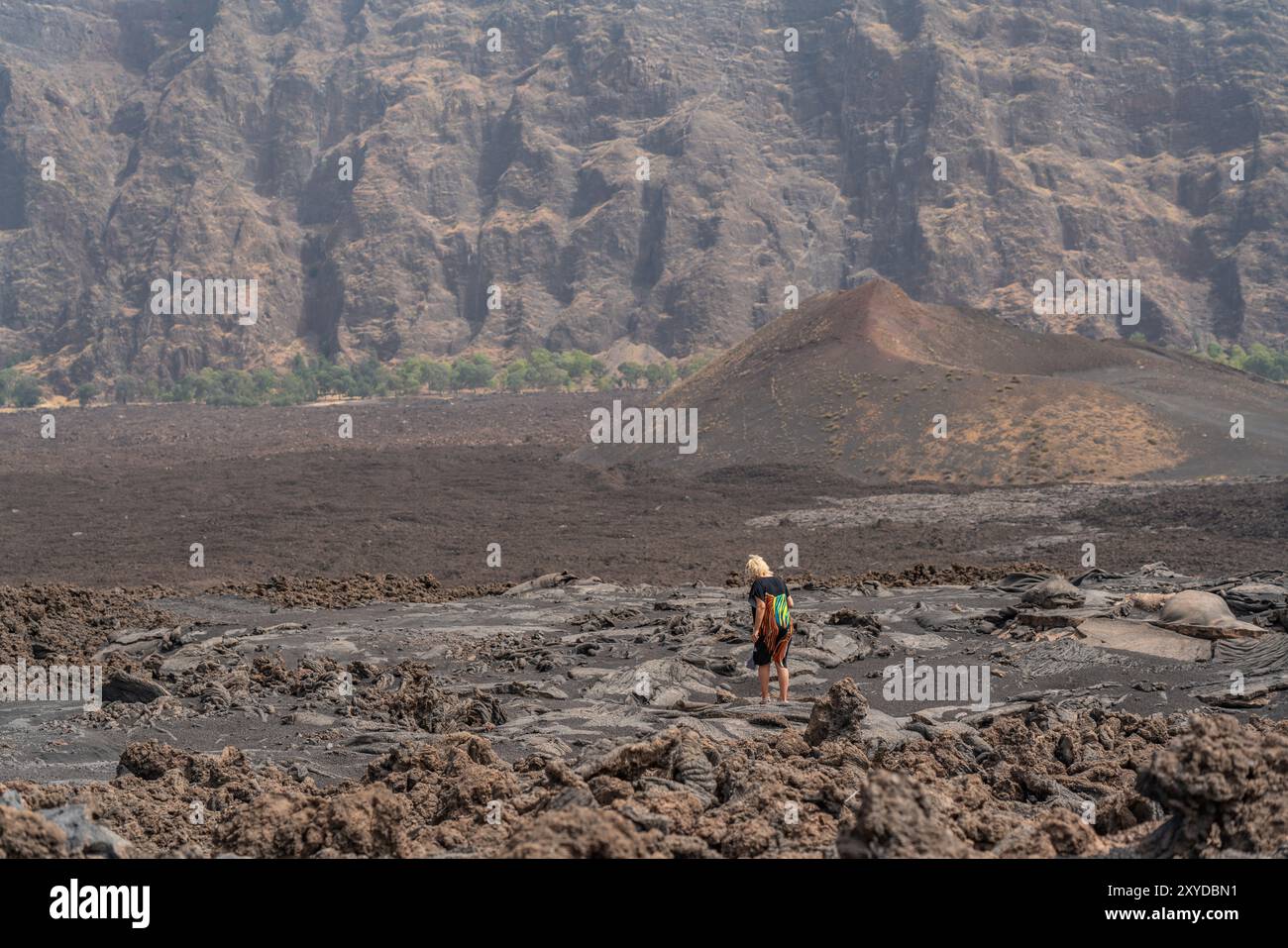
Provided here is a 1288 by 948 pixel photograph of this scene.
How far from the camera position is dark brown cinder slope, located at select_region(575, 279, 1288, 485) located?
109 feet

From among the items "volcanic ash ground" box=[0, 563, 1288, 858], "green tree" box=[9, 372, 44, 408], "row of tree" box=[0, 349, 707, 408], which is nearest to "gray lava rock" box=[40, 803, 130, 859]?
"volcanic ash ground" box=[0, 563, 1288, 858]

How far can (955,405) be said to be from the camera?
116 ft

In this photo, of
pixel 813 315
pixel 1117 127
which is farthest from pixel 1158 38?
pixel 813 315

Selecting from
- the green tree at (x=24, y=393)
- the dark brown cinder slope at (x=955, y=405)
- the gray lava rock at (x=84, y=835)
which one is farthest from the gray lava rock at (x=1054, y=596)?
the green tree at (x=24, y=393)

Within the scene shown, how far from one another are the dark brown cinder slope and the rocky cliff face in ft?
177

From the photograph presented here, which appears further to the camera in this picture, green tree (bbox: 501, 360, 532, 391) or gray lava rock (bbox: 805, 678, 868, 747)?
green tree (bbox: 501, 360, 532, 391)

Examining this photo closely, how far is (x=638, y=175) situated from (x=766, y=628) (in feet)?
314

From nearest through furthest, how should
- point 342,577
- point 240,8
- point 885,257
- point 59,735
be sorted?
point 59,735 → point 342,577 → point 885,257 → point 240,8

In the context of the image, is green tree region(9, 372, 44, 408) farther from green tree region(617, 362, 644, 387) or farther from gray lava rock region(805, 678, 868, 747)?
gray lava rock region(805, 678, 868, 747)

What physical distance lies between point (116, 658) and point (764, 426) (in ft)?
83.9

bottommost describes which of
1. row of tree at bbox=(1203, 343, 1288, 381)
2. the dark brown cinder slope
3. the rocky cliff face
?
the dark brown cinder slope

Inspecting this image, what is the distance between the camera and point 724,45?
4779 inches

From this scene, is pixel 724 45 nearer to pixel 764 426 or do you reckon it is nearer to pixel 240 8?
pixel 240 8

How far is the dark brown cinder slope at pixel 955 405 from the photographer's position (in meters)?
33.1
